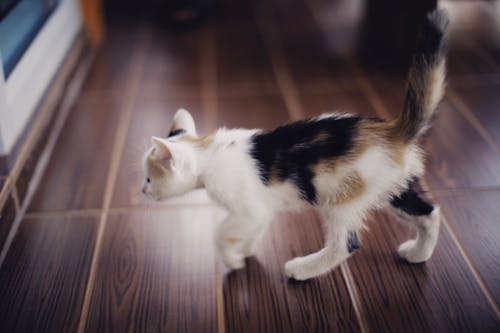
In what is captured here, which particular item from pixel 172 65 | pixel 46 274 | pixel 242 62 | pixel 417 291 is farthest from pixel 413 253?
pixel 172 65

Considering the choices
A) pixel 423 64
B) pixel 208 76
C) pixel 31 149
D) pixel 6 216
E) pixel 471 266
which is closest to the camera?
pixel 423 64

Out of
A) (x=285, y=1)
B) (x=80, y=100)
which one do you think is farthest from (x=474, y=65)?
(x=80, y=100)

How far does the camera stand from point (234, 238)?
1.21m

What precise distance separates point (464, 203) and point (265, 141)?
0.71 meters

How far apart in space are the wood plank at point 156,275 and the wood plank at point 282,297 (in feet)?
0.20

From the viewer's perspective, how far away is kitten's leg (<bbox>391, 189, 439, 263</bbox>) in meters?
1.20

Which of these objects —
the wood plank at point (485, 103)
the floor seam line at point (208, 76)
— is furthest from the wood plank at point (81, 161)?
the wood plank at point (485, 103)

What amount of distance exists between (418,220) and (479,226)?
1.00ft

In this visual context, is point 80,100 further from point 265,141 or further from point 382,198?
point 382,198

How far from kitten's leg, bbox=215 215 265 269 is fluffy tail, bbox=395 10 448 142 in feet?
1.28

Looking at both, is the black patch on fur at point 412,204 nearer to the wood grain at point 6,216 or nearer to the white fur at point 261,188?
the white fur at point 261,188

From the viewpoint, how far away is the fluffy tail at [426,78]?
1.07 metres

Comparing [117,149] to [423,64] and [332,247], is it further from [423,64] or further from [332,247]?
[423,64]

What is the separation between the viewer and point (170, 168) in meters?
1.16
